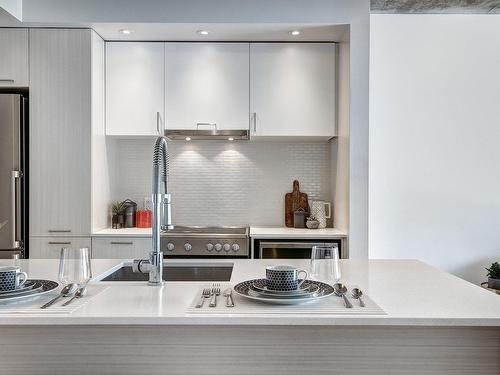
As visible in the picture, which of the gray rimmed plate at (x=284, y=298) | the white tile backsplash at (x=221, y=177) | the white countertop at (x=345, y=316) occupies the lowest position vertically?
the white countertop at (x=345, y=316)

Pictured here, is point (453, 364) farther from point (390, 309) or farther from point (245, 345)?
point (245, 345)

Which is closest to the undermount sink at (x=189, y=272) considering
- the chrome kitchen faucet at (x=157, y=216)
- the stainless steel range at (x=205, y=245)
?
the chrome kitchen faucet at (x=157, y=216)

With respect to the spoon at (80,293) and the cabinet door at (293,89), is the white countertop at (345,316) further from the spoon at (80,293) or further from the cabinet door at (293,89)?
the cabinet door at (293,89)

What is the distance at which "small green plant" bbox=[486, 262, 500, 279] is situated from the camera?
396cm

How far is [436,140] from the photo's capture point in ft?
13.8

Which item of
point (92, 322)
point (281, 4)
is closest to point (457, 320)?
point (92, 322)

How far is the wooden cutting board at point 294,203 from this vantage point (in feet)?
13.5

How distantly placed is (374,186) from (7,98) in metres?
3.04

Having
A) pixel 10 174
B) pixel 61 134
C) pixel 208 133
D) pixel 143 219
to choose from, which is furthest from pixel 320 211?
pixel 10 174

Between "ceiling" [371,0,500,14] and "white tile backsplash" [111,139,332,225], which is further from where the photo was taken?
"white tile backsplash" [111,139,332,225]

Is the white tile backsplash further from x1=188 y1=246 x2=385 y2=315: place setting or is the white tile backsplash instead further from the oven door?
x1=188 y1=246 x2=385 y2=315: place setting

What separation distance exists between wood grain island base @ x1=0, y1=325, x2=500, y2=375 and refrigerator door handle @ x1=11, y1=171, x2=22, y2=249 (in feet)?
7.23

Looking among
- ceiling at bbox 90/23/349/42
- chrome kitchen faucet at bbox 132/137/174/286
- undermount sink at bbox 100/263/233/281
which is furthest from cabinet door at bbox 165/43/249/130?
chrome kitchen faucet at bbox 132/137/174/286

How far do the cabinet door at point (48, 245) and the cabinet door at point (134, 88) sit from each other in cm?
89
